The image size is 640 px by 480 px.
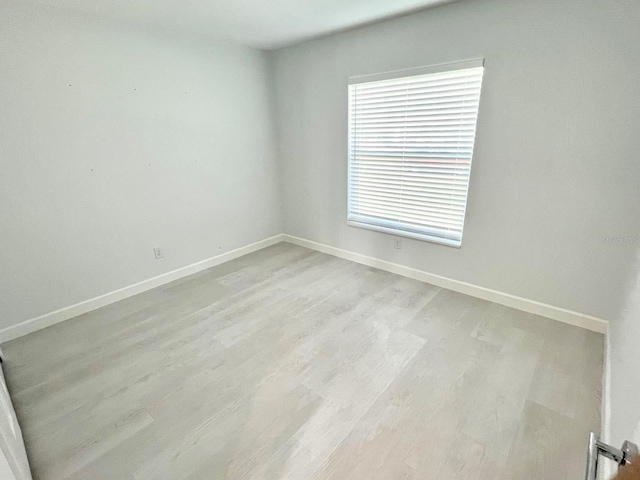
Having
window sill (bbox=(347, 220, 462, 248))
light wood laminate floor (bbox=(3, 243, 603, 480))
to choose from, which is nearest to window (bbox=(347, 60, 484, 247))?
window sill (bbox=(347, 220, 462, 248))

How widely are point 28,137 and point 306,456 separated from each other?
2.81 metres

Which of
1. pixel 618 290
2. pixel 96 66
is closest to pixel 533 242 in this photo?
pixel 618 290

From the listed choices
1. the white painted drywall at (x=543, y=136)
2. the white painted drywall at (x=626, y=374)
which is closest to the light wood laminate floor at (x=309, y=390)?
the white painted drywall at (x=626, y=374)

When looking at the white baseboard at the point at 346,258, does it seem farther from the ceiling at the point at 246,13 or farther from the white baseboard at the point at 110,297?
the ceiling at the point at 246,13

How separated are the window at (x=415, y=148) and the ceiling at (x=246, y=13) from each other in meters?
0.50

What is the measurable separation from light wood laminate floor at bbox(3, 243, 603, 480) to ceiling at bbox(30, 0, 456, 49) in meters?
2.32

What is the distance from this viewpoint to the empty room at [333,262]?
1496mm

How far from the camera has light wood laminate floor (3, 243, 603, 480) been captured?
1387mm

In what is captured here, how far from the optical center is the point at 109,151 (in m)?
2.56

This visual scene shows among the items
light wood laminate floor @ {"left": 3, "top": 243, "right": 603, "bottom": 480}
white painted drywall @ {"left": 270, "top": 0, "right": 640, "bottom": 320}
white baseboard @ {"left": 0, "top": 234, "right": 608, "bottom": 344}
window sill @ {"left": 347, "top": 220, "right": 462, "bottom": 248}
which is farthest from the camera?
window sill @ {"left": 347, "top": 220, "right": 462, "bottom": 248}

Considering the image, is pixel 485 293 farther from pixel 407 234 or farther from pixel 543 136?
pixel 543 136

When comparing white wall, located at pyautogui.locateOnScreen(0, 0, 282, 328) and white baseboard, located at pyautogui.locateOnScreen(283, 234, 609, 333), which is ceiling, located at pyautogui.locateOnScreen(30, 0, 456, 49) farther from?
white baseboard, located at pyautogui.locateOnScreen(283, 234, 609, 333)

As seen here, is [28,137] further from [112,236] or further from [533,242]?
[533,242]

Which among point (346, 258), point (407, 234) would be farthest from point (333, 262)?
point (407, 234)
